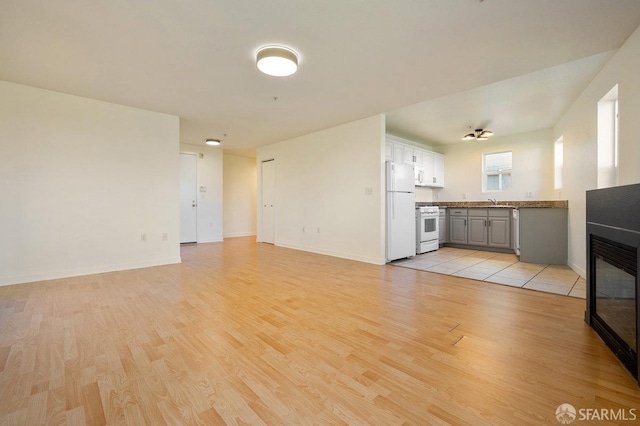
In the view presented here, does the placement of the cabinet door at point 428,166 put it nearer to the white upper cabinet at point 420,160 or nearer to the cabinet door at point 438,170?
the white upper cabinet at point 420,160

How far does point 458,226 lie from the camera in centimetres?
611

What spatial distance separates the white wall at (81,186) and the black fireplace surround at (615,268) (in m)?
5.31

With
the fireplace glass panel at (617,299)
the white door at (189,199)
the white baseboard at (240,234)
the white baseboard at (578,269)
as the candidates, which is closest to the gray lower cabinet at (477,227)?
the white baseboard at (578,269)

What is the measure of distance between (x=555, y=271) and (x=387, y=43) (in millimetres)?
3917

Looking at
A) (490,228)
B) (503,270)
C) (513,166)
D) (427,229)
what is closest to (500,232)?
(490,228)

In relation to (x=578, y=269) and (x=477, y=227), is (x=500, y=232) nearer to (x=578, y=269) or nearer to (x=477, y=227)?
(x=477, y=227)

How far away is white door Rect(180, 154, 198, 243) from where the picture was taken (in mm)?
6852

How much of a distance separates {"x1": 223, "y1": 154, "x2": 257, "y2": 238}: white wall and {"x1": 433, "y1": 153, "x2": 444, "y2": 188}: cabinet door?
5415mm

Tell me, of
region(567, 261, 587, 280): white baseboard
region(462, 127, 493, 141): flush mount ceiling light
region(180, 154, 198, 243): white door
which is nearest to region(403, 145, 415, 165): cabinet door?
region(462, 127, 493, 141): flush mount ceiling light

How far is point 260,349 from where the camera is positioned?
1812 millimetres

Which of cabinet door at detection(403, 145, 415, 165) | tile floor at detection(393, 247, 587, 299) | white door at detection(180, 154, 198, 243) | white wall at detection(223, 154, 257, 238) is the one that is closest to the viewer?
tile floor at detection(393, 247, 587, 299)

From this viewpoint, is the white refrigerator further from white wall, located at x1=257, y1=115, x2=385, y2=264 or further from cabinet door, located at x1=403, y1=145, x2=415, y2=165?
cabinet door, located at x1=403, y1=145, x2=415, y2=165

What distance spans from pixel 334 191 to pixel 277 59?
299 centimetres

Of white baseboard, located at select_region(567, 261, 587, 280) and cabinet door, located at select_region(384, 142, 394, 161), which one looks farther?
cabinet door, located at select_region(384, 142, 394, 161)
